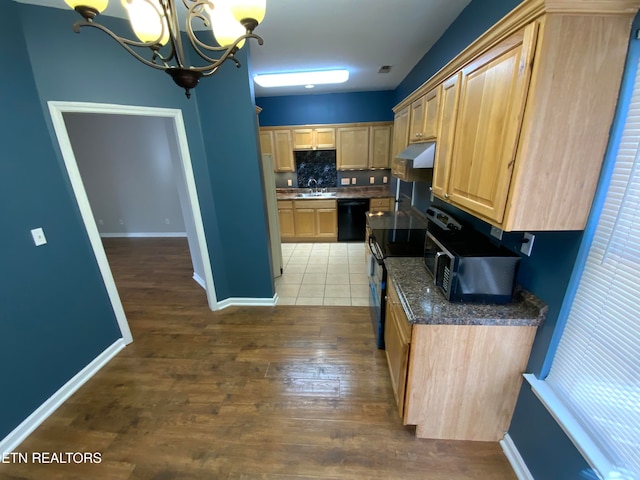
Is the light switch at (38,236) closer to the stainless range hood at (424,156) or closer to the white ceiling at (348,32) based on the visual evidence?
the white ceiling at (348,32)

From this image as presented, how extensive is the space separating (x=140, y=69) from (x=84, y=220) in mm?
1306

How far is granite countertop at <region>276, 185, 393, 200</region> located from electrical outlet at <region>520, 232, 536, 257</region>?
3.42 metres

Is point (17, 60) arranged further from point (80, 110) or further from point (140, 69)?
point (140, 69)

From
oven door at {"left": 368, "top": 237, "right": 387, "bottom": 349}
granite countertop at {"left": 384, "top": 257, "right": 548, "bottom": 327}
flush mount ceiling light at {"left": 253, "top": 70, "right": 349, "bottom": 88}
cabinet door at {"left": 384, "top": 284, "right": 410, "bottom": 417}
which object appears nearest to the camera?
granite countertop at {"left": 384, "top": 257, "right": 548, "bottom": 327}

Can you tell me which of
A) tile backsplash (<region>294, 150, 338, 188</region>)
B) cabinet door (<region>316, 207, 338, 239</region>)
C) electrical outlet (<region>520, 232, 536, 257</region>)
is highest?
tile backsplash (<region>294, 150, 338, 188</region>)

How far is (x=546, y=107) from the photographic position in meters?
0.96

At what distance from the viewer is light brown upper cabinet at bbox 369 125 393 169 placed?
15.5ft

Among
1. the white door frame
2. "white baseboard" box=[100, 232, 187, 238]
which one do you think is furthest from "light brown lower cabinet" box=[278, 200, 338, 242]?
"white baseboard" box=[100, 232, 187, 238]

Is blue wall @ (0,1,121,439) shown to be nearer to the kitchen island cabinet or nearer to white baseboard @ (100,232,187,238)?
the kitchen island cabinet

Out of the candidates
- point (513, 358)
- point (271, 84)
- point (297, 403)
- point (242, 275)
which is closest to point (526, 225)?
point (513, 358)

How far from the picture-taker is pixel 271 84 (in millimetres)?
3539

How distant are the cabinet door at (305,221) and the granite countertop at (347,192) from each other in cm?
24

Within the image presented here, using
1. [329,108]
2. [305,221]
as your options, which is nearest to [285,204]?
[305,221]

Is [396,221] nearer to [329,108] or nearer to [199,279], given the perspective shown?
[199,279]
